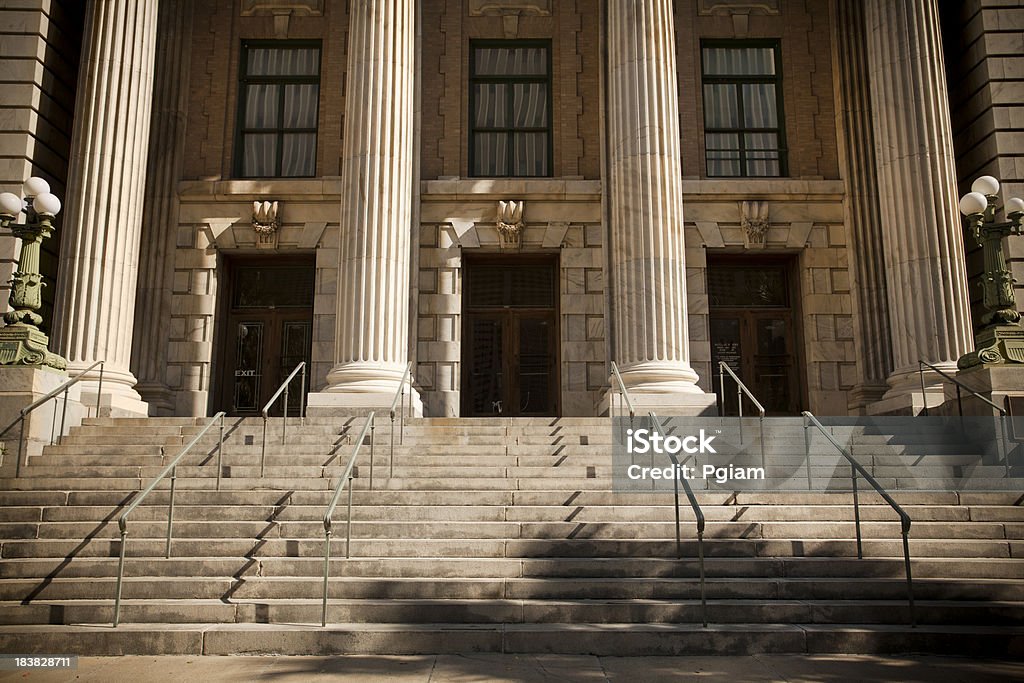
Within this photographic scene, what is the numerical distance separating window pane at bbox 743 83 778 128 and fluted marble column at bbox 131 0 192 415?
13470 millimetres

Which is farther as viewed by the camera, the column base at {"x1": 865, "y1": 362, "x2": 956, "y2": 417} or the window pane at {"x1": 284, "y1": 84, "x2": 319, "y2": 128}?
the window pane at {"x1": 284, "y1": 84, "x2": 319, "y2": 128}

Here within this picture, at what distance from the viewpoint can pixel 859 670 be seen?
6.89 metres

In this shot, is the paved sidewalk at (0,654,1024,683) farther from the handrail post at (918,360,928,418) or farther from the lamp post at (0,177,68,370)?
the handrail post at (918,360,928,418)

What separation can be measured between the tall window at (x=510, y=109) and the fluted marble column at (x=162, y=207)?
22.6 ft

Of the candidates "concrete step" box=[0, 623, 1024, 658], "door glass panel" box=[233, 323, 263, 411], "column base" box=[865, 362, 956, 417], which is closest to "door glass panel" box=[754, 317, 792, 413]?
"column base" box=[865, 362, 956, 417]

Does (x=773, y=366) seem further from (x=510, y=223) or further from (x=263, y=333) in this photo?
(x=263, y=333)

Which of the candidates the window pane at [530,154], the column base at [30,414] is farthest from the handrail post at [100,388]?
the window pane at [530,154]

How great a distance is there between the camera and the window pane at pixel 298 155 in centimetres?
2052

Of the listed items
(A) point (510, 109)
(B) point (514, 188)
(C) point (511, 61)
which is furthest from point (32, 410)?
(C) point (511, 61)

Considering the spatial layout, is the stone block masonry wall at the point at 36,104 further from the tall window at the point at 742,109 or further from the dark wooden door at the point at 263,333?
the tall window at the point at 742,109

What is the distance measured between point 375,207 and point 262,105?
687 cm

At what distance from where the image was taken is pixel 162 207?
19641 millimetres

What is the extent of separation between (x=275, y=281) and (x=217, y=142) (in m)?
3.63

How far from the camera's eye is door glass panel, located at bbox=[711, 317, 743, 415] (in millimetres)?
19484
